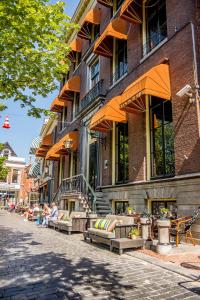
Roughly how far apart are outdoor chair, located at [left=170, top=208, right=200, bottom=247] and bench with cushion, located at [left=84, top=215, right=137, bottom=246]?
48.2 inches

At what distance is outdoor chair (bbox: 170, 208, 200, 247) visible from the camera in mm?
7309

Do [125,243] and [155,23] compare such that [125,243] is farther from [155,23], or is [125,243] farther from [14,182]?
[14,182]

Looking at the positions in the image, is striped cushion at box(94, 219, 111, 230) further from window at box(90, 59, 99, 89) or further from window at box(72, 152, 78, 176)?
window at box(90, 59, 99, 89)

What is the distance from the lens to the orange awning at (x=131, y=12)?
11391mm

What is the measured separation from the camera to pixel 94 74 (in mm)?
17656

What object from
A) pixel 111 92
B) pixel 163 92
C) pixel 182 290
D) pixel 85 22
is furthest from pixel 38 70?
pixel 85 22

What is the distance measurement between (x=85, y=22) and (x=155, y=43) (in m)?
7.84

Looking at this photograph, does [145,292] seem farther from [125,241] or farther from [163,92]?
[163,92]

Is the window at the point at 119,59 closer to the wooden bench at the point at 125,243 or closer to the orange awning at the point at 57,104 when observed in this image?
the orange awning at the point at 57,104

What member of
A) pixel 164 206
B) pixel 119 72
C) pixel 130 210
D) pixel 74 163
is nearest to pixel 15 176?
pixel 74 163

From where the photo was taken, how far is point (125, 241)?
22.2ft

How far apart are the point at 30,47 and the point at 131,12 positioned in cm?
593

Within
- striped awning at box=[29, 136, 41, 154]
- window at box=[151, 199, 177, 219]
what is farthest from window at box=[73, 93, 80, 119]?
striped awning at box=[29, 136, 41, 154]

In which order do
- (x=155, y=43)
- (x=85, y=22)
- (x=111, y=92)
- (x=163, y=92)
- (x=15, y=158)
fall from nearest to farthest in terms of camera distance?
(x=163, y=92) → (x=155, y=43) → (x=111, y=92) → (x=85, y=22) → (x=15, y=158)
